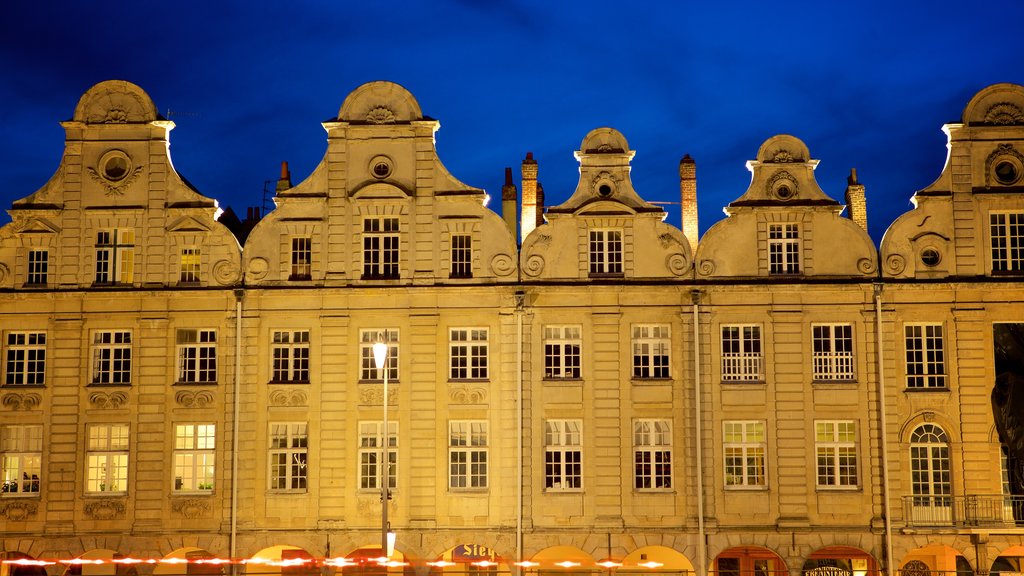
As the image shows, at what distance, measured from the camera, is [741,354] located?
3772 centimetres

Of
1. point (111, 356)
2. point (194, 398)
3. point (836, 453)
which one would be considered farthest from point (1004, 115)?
point (111, 356)

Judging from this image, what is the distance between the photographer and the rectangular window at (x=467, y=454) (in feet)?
122

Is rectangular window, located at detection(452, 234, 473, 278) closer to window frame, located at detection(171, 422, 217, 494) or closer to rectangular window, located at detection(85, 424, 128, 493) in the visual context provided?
window frame, located at detection(171, 422, 217, 494)

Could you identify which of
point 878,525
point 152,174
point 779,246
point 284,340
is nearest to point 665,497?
point 878,525

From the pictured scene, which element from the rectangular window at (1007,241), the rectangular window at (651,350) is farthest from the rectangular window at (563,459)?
the rectangular window at (1007,241)

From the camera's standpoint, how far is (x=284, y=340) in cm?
3828

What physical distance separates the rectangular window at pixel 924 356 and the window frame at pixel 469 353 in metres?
13.1

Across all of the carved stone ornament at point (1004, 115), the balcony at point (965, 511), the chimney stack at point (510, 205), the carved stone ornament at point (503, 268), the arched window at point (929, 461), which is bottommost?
the balcony at point (965, 511)

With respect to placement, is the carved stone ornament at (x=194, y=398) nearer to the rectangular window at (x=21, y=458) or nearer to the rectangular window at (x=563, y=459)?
the rectangular window at (x=21, y=458)

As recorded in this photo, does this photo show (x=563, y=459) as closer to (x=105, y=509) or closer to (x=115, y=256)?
(x=105, y=509)

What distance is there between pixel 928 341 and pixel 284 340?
66.5 ft

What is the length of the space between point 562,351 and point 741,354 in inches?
221

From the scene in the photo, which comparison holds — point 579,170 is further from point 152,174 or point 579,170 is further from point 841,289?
point 152,174

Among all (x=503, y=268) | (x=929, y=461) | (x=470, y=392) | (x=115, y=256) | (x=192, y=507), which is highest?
(x=115, y=256)
